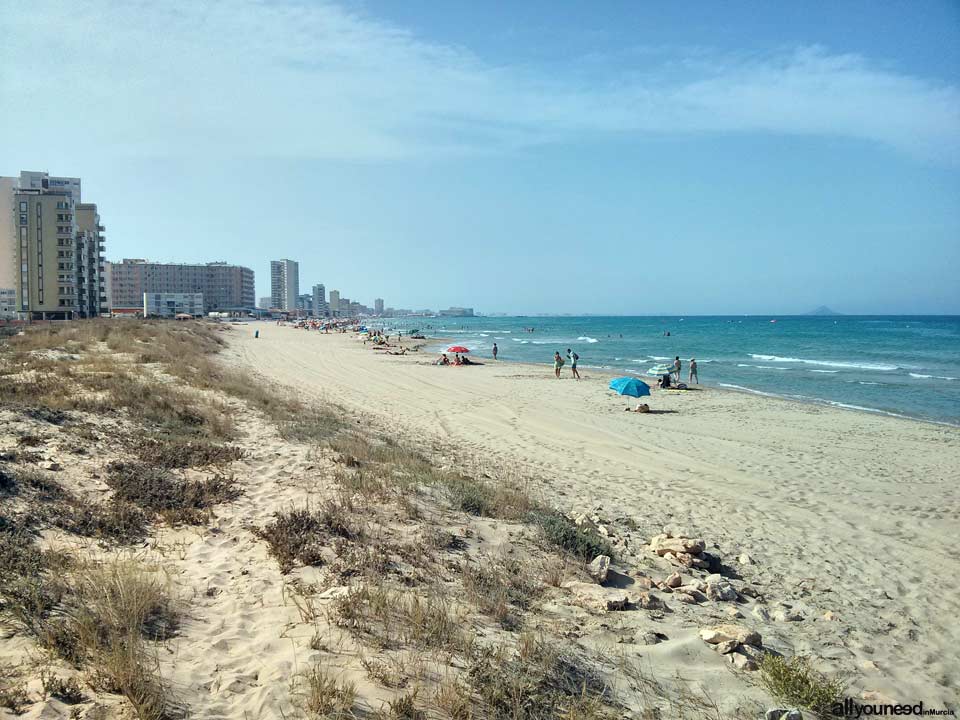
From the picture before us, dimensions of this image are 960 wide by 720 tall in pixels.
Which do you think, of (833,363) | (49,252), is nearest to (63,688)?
(833,363)

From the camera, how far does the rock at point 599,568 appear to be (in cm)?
584

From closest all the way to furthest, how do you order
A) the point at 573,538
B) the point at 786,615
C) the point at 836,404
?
the point at 786,615
the point at 573,538
the point at 836,404

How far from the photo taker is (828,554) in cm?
797

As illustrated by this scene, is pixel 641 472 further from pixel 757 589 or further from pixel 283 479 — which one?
pixel 283 479

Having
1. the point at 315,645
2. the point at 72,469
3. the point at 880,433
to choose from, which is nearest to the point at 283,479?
the point at 72,469

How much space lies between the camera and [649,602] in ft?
17.7

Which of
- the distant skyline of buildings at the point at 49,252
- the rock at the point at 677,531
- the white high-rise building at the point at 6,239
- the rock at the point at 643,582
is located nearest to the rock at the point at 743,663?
the rock at the point at 643,582

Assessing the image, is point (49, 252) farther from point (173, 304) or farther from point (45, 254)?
point (173, 304)

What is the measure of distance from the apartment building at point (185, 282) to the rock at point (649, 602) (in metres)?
154

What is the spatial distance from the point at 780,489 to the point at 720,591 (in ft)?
20.8

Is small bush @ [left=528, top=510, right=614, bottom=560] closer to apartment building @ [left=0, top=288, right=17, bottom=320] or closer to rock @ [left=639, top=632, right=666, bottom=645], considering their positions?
rock @ [left=639, top=632, right=666, bottom=645]

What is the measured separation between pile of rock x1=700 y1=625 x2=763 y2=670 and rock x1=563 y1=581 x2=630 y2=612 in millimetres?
717

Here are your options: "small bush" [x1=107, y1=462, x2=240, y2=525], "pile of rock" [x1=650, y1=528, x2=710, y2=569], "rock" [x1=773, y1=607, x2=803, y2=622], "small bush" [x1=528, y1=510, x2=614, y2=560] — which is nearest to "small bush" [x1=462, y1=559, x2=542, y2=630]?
"small bush" [x1=528, y1=510, x2=614, y2=560]

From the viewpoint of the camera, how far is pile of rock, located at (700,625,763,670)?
4.37 m
